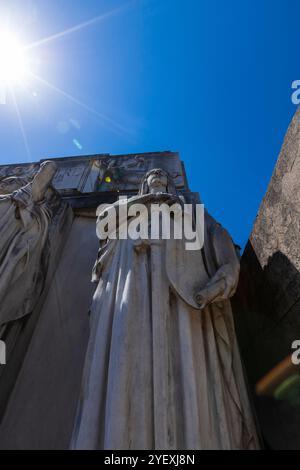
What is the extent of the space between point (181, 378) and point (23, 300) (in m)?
2.14

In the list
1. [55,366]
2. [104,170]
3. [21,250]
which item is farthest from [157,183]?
[104,170]

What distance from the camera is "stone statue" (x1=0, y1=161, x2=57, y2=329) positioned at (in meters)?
3.47

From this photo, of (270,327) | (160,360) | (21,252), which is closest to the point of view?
(160,360)

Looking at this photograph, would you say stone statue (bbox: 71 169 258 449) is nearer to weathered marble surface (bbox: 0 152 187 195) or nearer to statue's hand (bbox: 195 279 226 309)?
statue's hand (bbox: 195 279 226 309)

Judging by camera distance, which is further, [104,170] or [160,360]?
[104,170]

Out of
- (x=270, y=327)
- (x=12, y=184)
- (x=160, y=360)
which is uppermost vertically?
(x=12, y=184)

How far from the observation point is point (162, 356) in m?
2.30

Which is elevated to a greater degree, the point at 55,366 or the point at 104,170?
the point at 104,170

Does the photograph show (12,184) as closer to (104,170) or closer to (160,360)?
(104,170)

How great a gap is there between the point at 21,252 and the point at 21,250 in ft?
0.09

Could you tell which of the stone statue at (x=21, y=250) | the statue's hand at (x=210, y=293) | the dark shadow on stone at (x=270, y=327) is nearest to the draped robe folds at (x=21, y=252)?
the stone statue at (x=21, y=250)

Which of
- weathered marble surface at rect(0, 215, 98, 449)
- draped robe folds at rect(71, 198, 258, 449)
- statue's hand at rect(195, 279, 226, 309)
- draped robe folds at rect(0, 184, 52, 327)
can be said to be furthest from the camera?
draped robe folds at rect(0, 184, 52, 327)

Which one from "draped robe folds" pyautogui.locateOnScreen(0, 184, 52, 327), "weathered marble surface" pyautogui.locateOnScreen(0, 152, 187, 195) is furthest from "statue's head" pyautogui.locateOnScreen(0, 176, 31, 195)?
"weathered marble surface" pyautogui.locateOnScreen(0, 152, 187, 195)
